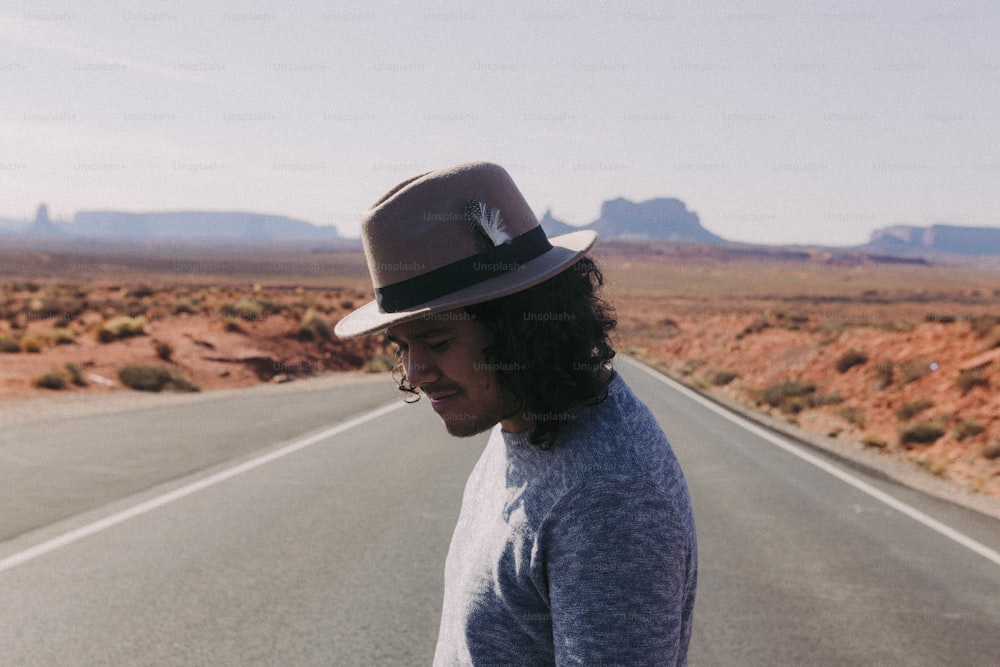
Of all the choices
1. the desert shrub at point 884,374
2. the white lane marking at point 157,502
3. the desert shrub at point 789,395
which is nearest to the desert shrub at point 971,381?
the desert shrub at point 884,374

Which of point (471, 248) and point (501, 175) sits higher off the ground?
point (501, 175)

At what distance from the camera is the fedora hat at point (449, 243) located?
1510 millimetres

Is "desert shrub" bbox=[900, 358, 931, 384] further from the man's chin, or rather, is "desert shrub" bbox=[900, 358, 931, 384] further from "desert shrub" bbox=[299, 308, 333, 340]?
the man's chin

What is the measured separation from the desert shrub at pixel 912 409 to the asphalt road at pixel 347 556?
646 cm

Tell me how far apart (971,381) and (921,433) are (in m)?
3.13

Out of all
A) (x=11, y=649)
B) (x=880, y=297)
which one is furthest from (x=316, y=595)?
(x=880, y=297)

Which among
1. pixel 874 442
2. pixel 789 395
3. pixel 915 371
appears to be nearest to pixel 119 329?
pixel 789 395

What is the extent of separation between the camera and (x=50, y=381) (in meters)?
17.3

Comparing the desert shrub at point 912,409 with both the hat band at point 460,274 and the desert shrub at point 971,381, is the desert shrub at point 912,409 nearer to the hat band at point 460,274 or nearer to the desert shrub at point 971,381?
the desert shrub at point 971,381

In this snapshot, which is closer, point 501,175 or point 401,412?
point 501,175

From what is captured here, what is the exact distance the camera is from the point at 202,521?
732 cm

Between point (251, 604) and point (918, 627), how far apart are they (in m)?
3.94

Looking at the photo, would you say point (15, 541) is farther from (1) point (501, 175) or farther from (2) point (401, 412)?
(2) point (401, 412)

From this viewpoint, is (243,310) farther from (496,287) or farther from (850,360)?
(496,287)
